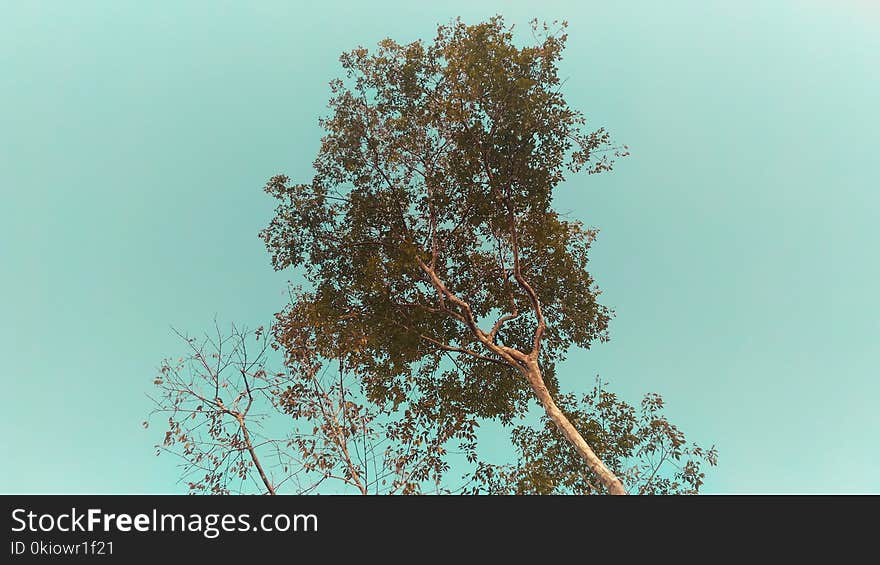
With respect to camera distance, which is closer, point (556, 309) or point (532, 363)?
point (532, 363)

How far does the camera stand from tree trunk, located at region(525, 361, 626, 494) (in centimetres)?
736

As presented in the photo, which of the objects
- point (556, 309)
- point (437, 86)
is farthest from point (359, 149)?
point (556, 309)

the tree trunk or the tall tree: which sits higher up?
the tall tree

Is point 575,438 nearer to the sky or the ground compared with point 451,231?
nearer to the ground

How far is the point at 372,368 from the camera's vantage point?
1071 centimetres

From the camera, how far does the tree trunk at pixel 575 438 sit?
736cm

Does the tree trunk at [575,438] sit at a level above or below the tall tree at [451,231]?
below

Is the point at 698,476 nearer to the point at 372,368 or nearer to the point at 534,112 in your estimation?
the point at 372,368

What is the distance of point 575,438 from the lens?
8141 millimetres
